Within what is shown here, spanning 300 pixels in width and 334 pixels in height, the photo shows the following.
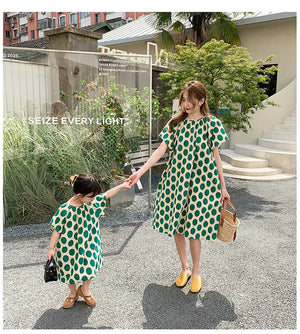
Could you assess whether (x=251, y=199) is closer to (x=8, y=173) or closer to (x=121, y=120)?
(x=121, y=120)

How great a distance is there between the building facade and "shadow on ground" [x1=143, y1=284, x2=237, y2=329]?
3372 cm

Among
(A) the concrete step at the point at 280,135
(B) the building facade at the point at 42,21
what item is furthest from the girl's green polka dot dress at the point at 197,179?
(B) the building facade at the point at 42,21

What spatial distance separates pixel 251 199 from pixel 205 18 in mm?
6477

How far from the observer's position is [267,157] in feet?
26.4

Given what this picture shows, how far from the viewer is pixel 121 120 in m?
4.77

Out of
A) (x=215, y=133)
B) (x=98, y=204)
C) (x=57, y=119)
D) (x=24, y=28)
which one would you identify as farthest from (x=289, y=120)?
(x=24, y=28)

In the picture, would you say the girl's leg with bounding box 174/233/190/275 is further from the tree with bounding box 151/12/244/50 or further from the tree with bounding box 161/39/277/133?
the tree with bounding box 151/12/244/50

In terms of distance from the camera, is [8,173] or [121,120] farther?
[121,120]

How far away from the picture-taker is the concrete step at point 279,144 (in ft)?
26.9

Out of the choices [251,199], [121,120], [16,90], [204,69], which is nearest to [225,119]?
[204,69]

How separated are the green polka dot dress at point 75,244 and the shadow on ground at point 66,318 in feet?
0.80

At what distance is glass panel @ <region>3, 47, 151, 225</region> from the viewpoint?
4.18m

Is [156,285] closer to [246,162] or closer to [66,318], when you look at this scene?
[66,318]

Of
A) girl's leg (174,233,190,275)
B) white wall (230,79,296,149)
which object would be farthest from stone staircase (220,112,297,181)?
girl's leg (174,233,190,275)
